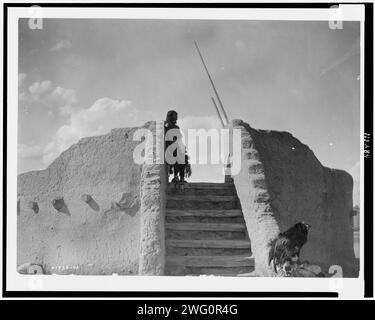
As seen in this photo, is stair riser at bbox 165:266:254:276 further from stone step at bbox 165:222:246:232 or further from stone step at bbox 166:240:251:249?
stone step at bbox 165:222:246:232

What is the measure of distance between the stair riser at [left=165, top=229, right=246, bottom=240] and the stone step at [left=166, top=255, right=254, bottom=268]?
45 cm

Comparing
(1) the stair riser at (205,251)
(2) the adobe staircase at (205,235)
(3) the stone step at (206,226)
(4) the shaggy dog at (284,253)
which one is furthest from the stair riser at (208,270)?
(3) the stone step at (206,226)

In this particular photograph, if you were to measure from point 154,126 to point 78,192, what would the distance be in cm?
150

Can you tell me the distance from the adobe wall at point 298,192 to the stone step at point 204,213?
218 millimetres

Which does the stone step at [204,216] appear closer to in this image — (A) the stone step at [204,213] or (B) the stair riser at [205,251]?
(A) the stone step at [204,213]

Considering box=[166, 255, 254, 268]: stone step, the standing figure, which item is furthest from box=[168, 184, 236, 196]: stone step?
box=[166, 255, 254, 268]: stone step

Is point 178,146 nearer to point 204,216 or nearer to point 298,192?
point 204,216

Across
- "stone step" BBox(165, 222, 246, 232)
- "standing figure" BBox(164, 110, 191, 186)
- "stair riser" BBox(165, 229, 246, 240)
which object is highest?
"standing figure" BBox(164, 110, 191, 186)

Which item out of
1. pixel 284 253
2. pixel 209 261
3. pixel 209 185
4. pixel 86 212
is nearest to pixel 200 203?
pixel 209 185

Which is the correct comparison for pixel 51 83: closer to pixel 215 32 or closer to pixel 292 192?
pixel 215 32

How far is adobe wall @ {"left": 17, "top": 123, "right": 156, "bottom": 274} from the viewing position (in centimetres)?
864

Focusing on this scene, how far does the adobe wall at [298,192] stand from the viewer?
340 inches

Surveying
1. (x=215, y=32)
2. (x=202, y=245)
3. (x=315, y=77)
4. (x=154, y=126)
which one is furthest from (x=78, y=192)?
(x=315, y=77)

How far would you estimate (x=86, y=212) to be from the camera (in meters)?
8.98
